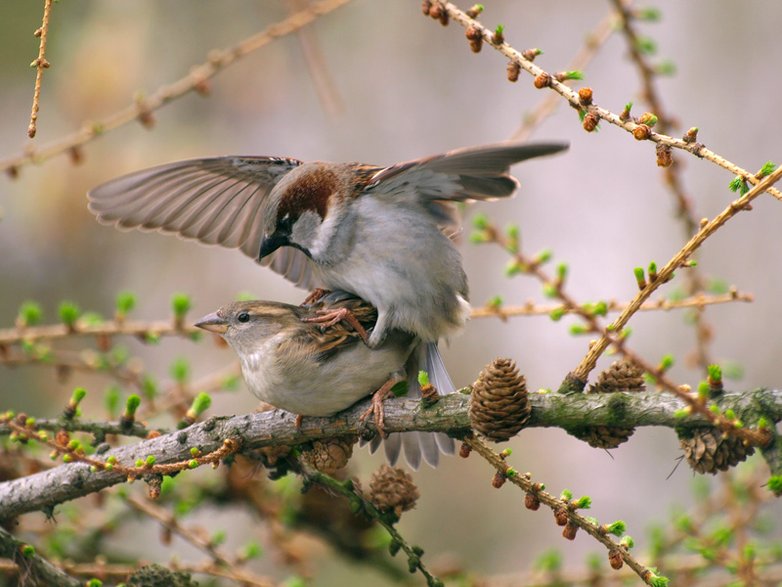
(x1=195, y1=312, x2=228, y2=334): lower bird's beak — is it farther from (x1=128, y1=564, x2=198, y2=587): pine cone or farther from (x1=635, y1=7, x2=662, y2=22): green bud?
(x1=635, y1=7, x2=662, y2=22): green bud

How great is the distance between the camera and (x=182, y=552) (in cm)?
723

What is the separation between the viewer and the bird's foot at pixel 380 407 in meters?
2.87

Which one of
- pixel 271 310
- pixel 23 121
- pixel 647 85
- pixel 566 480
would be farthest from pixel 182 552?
pixel 647 85

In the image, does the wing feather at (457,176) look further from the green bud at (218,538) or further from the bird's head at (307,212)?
the green bud at (218,538)

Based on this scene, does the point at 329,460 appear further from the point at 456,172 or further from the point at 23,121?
the point at 23,121

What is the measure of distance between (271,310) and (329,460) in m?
0.83

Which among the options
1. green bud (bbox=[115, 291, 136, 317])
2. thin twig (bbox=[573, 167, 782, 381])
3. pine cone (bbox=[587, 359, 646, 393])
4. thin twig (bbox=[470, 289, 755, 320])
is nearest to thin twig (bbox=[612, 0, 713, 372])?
thin twig (bbox=[470, 289, 755, 320])

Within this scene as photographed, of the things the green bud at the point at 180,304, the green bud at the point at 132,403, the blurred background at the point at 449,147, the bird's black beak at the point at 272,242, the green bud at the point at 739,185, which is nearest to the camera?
the green bud at the point at 739,185

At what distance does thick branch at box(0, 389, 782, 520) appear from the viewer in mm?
2365

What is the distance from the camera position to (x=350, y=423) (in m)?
3.08

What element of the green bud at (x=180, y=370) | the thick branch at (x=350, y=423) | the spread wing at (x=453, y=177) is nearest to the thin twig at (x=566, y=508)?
the thick branch at (x=350, y=423)

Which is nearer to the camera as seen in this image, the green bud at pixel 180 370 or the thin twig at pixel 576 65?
the green bud at pixel 180 370

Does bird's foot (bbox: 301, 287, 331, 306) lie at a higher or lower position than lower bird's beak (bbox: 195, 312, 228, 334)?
higher

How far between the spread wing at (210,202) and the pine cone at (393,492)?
1.42 metres
